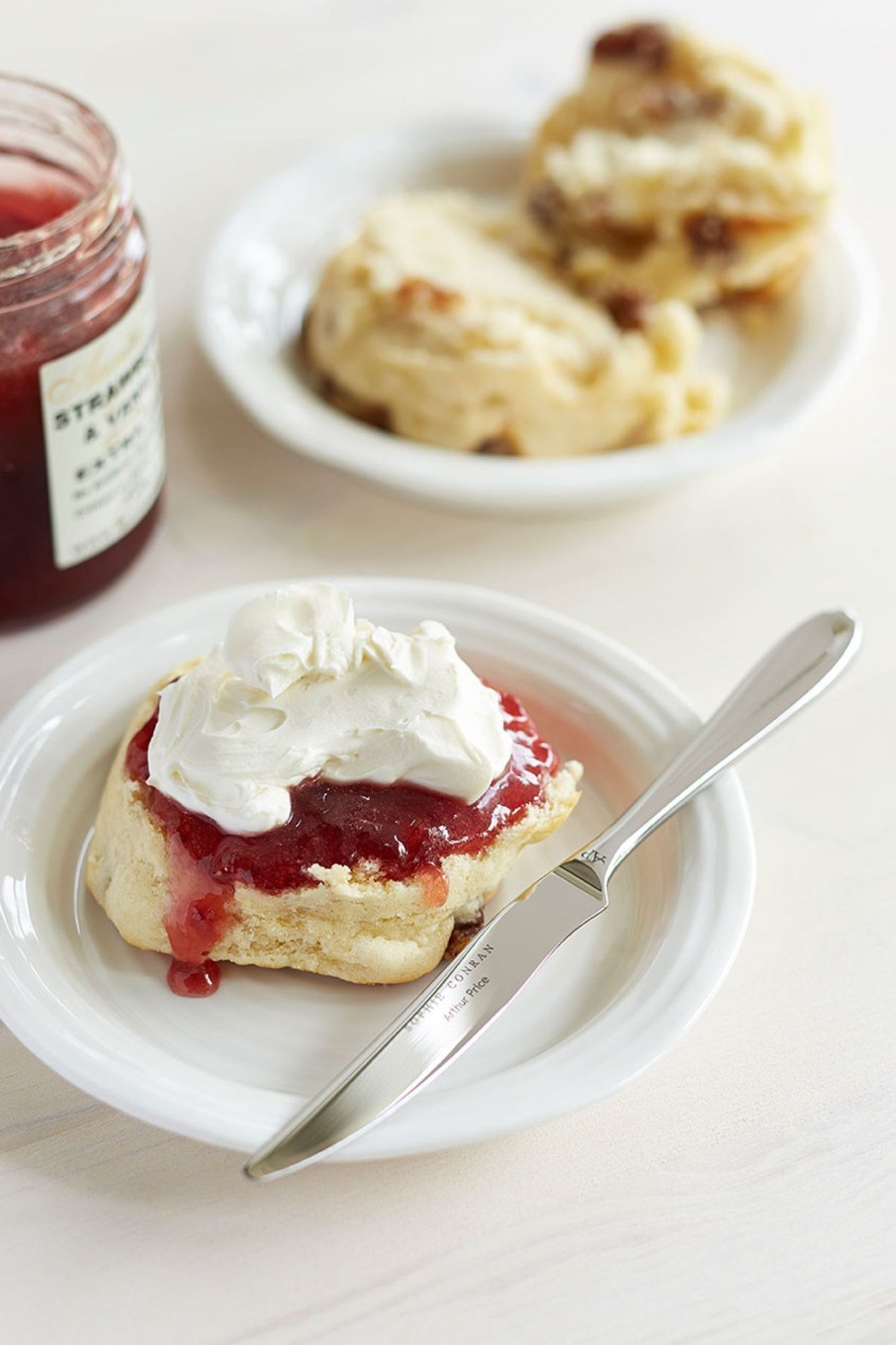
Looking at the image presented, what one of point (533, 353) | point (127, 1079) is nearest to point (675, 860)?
point (127, 1079)

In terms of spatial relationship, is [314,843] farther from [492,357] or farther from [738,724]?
[492,357]

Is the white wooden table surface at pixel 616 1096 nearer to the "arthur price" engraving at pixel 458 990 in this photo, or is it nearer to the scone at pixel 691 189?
the "arthur price" engraving at pixel 458 990

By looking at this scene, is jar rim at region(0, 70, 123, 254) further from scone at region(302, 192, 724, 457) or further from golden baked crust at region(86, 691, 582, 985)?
golden baked crust at region(86, 691, 582, 985)

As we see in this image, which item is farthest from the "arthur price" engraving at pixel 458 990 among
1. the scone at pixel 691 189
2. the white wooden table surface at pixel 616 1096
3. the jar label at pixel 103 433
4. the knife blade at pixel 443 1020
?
the scone at pixel 691 189

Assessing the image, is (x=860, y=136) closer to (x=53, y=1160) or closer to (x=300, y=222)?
(x=300, y=222)

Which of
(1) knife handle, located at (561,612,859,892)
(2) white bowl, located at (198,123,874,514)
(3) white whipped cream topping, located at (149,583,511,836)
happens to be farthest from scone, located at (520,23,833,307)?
(3) white whipped cream topping, located at (149,583,511,836)

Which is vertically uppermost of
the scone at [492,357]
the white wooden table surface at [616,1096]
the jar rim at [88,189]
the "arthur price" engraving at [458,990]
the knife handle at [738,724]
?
the jar rim at [88,189]
